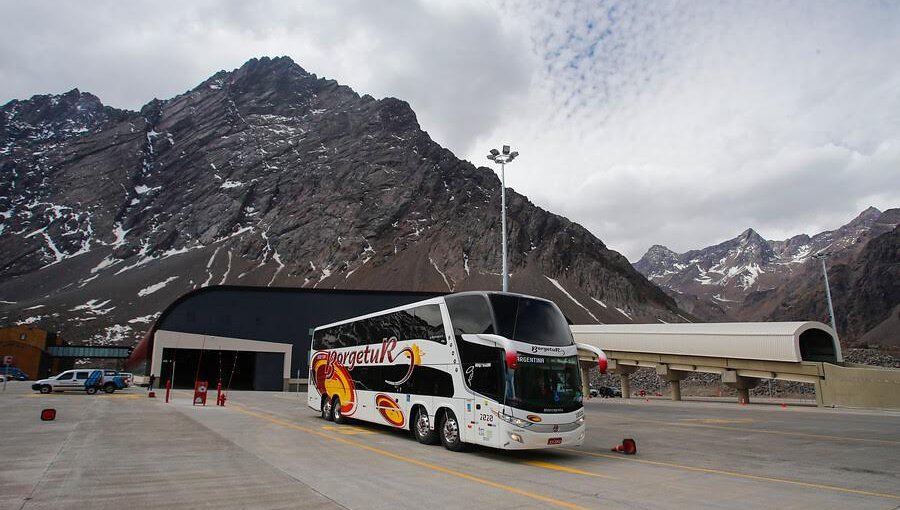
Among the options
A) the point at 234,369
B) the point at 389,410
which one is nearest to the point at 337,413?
the point at 389,410

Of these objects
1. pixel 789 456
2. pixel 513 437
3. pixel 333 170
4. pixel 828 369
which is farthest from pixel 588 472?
pixel 333 170

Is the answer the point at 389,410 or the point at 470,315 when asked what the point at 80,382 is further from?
the point at 470,315

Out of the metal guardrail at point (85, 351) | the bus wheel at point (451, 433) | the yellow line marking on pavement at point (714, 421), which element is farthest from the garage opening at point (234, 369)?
the bus wheel at point (451, 433)

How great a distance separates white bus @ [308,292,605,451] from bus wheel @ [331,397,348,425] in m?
3.81

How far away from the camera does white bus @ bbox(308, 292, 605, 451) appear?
11.8 meters

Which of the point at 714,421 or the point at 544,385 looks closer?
the point at 544,385

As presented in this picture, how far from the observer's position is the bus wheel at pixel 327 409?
68.5 ft

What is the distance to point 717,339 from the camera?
128ft

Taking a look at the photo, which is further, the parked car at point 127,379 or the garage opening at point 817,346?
the parked car at point 127,379

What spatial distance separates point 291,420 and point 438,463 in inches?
460

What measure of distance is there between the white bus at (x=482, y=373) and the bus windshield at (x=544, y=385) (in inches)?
0.9

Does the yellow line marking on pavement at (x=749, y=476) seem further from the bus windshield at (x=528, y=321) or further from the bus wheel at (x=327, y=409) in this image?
the bus wheel at (x=327, y=409)

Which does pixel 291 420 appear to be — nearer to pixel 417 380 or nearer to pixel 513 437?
pixel 417 380

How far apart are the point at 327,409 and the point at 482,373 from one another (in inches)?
439
